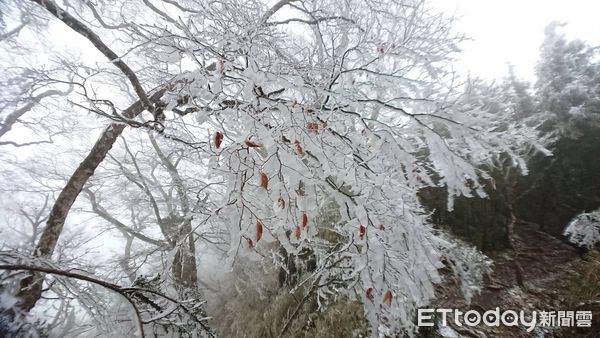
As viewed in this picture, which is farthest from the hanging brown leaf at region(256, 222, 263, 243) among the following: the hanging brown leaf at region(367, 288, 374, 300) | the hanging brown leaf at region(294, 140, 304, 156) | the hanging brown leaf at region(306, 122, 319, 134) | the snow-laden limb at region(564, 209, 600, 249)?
the snow-laden limb at region(564, 209, 600, 249)

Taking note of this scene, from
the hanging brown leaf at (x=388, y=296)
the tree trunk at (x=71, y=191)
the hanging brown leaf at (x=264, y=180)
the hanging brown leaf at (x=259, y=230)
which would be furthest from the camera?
the tree trunk at (x=71, y=191)

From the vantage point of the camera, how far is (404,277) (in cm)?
189

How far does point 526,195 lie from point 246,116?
6178 millimetres

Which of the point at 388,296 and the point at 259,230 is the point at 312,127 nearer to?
the point at 259,230

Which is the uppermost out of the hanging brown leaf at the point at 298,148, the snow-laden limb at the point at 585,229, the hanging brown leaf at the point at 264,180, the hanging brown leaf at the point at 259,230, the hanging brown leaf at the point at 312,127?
the hanging brown leaf at the point at 312,127

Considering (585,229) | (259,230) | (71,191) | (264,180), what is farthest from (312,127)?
(585,229)

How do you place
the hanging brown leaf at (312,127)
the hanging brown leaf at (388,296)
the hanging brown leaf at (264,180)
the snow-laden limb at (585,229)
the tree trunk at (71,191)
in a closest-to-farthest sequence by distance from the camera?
the hanging brown leaf at (264,180)
the hanging brown leaf at (312,127)
the hanging brown leaf at (388,296)
the tree trunk at (71,191)
the snow-laden limb at (585,229)

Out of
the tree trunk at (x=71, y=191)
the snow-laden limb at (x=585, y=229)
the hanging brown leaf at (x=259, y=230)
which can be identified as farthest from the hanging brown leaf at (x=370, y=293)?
the snow-laden limb at (x=585, y=229)

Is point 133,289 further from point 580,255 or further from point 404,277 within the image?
point 580,255

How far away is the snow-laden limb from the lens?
4398 mm

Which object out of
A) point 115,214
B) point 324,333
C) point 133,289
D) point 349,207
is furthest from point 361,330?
point 115,214

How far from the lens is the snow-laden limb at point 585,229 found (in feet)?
14.4

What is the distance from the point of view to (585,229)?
4.54 metres

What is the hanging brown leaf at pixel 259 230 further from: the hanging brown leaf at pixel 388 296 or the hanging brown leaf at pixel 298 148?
the hanging brown leaf at pixel 388 296
